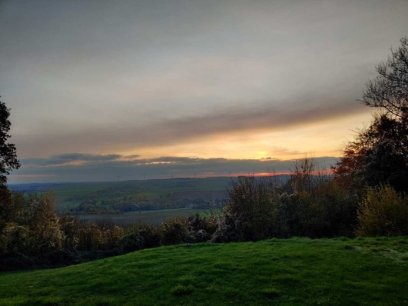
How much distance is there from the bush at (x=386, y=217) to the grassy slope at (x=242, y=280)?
3703 millimetres

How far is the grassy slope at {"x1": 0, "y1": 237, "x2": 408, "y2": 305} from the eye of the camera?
8914 millimetres

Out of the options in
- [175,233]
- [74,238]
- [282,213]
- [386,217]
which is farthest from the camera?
[74,238]

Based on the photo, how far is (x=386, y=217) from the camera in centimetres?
1844

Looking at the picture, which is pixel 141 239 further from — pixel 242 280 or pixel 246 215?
pixel 242 280

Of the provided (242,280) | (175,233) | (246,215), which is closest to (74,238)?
(175,233)

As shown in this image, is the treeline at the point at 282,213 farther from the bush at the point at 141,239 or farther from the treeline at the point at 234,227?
the bush at the point at 141,239

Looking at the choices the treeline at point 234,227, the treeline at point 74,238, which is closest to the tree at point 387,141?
the treeline at point 234,227

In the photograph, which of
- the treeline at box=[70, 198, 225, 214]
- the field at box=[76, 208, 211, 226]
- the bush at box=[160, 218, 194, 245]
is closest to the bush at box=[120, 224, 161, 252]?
the bush at box=[160, 218, 194, 245]

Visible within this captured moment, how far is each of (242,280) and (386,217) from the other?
11.4 metres

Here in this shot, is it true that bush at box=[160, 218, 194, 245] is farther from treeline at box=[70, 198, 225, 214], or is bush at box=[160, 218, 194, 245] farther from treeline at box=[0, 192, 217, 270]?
treeline at box=[70, 198, 225, 214]

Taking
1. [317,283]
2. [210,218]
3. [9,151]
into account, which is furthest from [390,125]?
[9,151]

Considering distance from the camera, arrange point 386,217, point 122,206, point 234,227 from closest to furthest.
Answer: point 386,217, point 234,227, point 122,206

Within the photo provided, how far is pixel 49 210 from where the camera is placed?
102 ft

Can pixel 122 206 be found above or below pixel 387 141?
below
